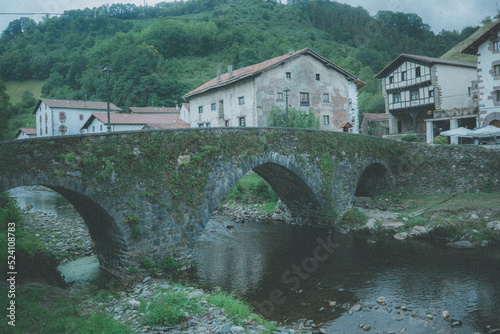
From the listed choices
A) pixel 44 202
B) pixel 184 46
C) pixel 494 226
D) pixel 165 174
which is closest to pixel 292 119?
pixel 494 226

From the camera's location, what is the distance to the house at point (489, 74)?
26.4 metres

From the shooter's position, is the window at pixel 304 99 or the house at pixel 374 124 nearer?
the window at pixel 304 99

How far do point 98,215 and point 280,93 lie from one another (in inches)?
829

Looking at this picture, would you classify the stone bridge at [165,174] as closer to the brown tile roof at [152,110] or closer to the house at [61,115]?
the brown tile roof at [152,110]

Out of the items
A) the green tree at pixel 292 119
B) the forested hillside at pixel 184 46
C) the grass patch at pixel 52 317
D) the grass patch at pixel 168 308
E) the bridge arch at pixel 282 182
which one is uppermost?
the forested hillside at pixel 184 46

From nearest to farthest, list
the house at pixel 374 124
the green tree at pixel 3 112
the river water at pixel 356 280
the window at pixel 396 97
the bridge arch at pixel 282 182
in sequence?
the river water at pixel 356 280 < the bridge arch at pixel 282 182 < the green tree at pixel 3 112 < the window at pixel 396 97 < the house at pixel 374 124

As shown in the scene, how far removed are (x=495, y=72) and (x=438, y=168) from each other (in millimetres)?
11500

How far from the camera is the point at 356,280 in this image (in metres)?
12.0

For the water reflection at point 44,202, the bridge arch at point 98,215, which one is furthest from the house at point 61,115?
the bridge arch at point 98,215

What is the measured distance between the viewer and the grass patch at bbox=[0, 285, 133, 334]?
285 inches

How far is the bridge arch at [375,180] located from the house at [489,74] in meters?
11.7

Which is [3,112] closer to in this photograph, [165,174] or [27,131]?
[165,174]

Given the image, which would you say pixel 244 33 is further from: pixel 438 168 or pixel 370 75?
pixel 438 168

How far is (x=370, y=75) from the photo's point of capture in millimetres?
63406
